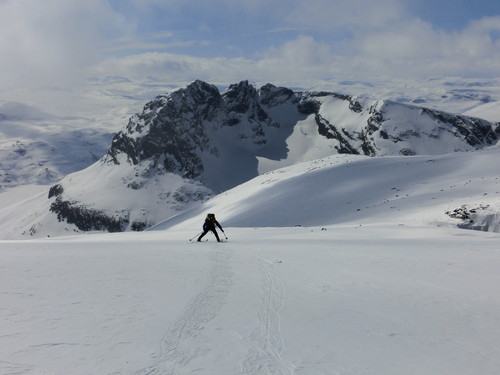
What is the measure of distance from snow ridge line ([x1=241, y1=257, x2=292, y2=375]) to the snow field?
4cm

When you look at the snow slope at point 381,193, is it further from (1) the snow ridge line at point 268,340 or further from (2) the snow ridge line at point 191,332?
(2) the snow ridge line at point 191,332

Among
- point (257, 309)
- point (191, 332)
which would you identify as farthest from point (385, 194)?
point (191, 332)

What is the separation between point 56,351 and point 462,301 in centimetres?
1049

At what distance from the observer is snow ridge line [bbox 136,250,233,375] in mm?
7449

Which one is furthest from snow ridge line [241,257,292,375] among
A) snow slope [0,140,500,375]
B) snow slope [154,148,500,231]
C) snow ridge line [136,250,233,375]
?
snow slope [154,148,500,231]

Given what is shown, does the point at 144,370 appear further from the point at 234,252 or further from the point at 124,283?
the point at 234,252

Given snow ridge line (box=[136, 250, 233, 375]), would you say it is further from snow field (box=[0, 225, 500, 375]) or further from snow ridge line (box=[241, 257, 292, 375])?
snow ridge line (box=[241, 257, 292, 375])

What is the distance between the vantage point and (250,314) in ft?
33.2

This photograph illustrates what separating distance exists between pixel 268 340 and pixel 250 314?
5.19 ft

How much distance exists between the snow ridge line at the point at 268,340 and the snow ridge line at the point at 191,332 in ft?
3.31

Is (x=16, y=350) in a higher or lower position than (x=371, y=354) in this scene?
higher

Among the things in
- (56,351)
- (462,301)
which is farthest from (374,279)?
(56,351)

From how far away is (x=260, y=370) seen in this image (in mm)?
7324

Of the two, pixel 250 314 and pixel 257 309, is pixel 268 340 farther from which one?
pixel 257 309
